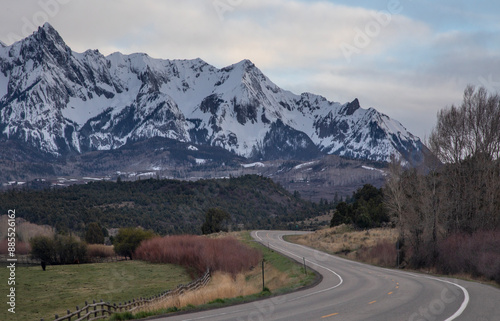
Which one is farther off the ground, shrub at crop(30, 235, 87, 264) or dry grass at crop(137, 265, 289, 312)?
dry grass at crop(137, 265, 289, 312)

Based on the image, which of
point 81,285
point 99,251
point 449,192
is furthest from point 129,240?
point 449,192

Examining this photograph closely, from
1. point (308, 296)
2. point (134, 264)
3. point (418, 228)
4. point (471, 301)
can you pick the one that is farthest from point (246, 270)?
point (471, 301)

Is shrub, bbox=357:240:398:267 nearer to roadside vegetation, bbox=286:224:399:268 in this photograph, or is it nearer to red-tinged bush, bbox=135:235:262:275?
roadside vegetation, bbox=286:224:399:268

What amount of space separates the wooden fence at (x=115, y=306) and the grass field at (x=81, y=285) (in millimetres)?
5103

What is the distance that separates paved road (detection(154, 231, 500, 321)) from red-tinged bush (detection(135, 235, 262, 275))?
27.0 m

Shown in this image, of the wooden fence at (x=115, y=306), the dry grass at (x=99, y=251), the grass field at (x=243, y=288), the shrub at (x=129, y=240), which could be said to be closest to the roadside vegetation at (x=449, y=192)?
the grass field at (x=243, y=288)

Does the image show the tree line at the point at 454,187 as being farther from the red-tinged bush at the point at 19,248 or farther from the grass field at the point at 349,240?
the red-tinged bush at the point at 19,248

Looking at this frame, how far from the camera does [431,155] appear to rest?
→ 188ft

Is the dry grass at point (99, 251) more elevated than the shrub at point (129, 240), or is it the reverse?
the shrub at point (129, 240)

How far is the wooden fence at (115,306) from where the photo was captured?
26678mm

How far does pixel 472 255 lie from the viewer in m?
42.1

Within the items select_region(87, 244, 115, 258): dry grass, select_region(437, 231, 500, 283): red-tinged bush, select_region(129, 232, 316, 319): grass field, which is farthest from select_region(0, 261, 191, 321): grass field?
select_region(437, 231, 500, 283): red-tinged bush

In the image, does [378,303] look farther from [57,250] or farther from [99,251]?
[99,251]

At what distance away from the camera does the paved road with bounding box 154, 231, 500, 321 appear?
74.5 ft
